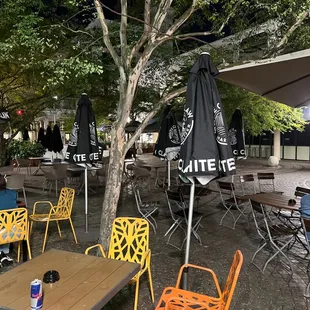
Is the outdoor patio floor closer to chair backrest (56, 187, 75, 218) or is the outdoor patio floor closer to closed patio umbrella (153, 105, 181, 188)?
chair backrest (56, 187, 75, 218)

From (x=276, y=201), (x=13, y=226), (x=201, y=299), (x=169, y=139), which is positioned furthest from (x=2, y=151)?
(x=201, y=299)

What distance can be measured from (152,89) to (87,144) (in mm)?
6345

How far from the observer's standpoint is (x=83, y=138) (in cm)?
484

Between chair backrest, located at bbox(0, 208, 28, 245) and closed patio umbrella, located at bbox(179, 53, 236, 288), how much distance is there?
6.54ft

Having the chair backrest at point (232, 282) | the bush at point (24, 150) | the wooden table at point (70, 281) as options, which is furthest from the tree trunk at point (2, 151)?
the chair backrest at point (232, 282)

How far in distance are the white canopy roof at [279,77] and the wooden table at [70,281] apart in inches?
108

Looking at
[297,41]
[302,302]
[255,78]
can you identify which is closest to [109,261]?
[302,302]

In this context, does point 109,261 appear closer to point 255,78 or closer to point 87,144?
point 87,144

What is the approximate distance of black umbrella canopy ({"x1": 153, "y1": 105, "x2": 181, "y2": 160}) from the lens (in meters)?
6.06

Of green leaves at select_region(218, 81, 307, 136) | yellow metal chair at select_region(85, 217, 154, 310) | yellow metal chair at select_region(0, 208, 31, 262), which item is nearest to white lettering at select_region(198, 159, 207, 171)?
yellow metal chair at select_region(85, 217, 154, 310)

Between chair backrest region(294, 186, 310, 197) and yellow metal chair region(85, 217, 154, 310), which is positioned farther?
chair backrest region(294, 186, 310, 197)

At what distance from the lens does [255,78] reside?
439 cm

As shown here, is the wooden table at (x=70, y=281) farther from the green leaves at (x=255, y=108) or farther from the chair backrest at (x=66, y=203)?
the green leaves at (x=255, y=108)

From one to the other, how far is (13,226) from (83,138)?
1.85m
